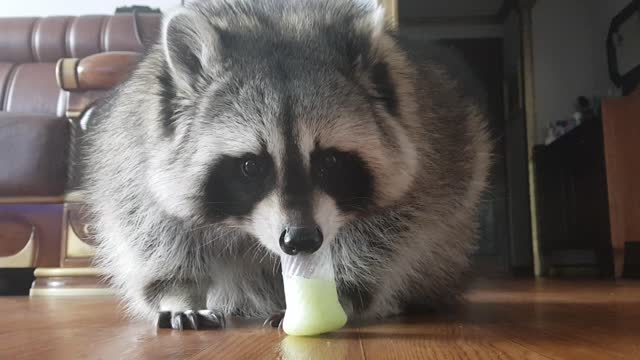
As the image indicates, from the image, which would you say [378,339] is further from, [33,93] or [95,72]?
[33,93]

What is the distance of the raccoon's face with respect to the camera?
47.0 inches

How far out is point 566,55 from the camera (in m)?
5.19

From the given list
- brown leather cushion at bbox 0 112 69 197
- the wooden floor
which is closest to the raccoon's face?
the wooden floor

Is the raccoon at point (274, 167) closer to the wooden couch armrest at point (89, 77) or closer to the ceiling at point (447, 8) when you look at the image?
the wooden couch armrest at point (89, 77)

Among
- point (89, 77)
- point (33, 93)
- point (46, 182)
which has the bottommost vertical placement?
point (46, 182)

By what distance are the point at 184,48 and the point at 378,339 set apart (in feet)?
2.18

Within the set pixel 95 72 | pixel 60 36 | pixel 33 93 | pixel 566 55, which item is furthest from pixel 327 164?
pixel 566 55

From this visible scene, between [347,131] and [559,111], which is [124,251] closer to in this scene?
[347,131]

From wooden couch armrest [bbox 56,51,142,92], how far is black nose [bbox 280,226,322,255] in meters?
1.84

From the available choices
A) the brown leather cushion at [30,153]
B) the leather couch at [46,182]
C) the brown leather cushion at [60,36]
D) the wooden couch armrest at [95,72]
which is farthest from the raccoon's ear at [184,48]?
the brown leather cushion at [60,36]

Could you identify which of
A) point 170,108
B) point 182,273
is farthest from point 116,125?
point 182,273

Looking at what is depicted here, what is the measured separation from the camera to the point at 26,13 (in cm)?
472

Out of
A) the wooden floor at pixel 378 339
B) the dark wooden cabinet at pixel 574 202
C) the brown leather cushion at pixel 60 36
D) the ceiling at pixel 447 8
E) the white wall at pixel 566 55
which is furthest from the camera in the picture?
the ceiling at pixel 447 8

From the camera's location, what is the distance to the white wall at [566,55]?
5.09 metres
